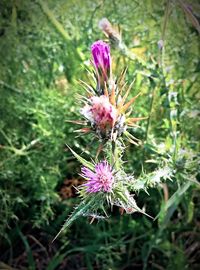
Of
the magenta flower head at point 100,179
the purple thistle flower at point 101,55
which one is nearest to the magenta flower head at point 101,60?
the purple thistle flower at point 101,55

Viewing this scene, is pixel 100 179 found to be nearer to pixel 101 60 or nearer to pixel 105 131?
pixel 105 131

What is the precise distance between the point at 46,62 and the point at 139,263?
2.33ft

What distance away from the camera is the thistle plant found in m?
0.84

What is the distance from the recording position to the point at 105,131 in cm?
86

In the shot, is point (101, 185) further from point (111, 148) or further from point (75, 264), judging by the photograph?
point (75, 264)

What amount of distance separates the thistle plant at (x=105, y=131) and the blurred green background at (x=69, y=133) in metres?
0.45

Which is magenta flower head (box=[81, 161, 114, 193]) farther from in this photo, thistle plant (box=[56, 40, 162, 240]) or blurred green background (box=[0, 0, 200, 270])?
blurred green background (box=[0, 0, 200, 270])

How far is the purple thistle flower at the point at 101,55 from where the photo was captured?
0.85 m

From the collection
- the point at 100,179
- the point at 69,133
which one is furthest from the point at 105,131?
the point at 69,133

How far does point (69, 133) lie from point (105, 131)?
729 millimetres

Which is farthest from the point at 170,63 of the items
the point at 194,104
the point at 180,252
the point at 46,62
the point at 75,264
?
the point at 75,264

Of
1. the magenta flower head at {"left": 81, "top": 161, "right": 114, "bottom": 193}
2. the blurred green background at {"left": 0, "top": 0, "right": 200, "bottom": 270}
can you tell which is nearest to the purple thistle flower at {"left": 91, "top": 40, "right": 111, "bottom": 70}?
the magenta flower head at {"left": 81, "top": 161, "right": 114, "bottom": 193}

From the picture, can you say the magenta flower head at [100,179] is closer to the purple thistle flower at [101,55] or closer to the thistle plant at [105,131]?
the thistle plant at [105,131]

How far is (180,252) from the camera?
4.62 ft
